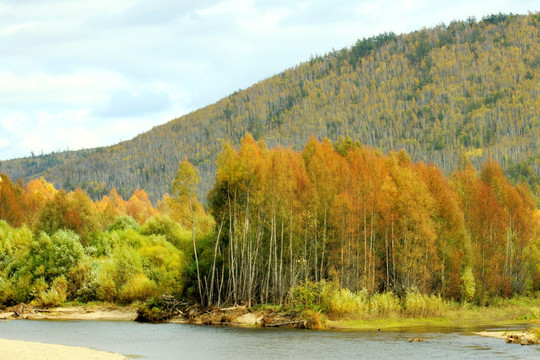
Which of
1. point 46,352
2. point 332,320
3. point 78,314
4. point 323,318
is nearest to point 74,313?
point 78,314

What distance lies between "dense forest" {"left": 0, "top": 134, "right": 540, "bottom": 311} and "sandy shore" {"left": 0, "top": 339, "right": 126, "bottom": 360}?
75.6ft

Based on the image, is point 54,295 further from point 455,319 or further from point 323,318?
point 455,319

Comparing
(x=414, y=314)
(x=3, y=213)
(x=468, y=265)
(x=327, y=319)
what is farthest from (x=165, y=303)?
(x=3, y=213)

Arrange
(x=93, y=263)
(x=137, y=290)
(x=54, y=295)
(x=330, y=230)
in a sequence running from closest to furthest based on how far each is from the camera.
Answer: (x=330, y=230), (x=137, y=290), (x=54, y=295), (x=93, y=263)

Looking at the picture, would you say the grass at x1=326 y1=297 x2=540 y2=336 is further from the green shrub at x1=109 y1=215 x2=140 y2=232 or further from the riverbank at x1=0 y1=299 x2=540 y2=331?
the green shrub at x1=109 y1=215 x2=140 y2=232

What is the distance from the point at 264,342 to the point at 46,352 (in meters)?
15.5

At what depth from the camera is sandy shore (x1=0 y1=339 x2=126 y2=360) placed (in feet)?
128

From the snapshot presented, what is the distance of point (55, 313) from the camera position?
249 feet

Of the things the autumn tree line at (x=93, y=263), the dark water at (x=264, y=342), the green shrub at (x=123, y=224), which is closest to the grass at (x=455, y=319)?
the dark water at (x=264, y=342)

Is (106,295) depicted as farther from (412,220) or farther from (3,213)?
(3,213)

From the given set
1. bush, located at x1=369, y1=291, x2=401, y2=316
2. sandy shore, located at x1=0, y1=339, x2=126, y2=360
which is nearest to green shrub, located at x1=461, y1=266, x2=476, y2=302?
bush, located at x1=369, y1=291, x2=401, y2=316

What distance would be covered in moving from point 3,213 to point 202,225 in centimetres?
5624

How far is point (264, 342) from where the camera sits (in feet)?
164

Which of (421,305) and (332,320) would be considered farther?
(421,305)
